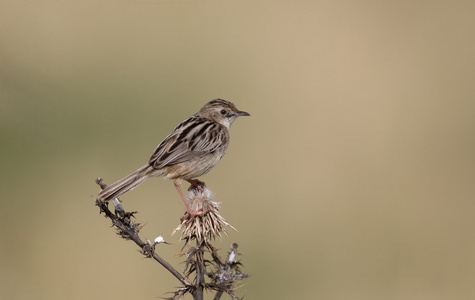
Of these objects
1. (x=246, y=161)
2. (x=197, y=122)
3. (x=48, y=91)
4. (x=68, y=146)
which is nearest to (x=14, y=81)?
(x=48, y=91)

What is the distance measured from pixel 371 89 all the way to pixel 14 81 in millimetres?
8366

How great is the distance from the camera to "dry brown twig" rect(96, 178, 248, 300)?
13.1ft

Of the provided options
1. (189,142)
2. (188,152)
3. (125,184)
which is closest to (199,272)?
(125,184)

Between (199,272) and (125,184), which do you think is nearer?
(199,272)

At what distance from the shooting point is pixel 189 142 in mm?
6422

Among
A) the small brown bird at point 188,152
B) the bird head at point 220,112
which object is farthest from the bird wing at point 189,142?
the bird head at point 220,112

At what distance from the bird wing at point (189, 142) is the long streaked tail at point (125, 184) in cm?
10

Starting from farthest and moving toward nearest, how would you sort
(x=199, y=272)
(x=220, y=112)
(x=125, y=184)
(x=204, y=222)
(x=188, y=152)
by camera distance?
1. (x=220, y=112)
2. (x=188, y=152)
3. (x=125, y=184)
4. (x=204, y=222)
5. (x=199, y=272)

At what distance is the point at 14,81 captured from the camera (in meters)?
12.9

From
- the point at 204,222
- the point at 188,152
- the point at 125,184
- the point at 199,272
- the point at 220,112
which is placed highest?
the point at 220,112

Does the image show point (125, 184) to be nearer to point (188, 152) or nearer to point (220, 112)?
point (188, 152)

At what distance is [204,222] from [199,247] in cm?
22

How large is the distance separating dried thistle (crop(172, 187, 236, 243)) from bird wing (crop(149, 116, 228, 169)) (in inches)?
58.5

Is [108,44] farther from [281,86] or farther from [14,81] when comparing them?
[281,86]
